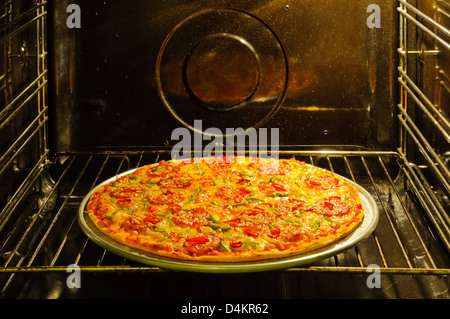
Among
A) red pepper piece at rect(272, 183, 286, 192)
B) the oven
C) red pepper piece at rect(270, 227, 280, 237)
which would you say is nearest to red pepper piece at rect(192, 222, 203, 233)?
red pepper piece at rect(270, 227, 280, 237)

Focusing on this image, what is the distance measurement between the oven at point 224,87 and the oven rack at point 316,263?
12 millimetres

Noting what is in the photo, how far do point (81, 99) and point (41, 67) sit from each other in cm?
21

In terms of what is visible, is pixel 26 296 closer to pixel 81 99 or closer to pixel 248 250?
pixel 248 250

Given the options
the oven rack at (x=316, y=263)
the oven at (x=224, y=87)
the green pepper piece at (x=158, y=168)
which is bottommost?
the oven rack at (x=316, y=263)

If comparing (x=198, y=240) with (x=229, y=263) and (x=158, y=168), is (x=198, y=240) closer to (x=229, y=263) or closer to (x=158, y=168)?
(x=229, y=263)

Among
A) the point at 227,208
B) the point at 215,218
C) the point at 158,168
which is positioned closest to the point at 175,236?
the point at 215,218

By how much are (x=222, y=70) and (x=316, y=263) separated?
91cm

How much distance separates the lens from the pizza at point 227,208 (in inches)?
63.4

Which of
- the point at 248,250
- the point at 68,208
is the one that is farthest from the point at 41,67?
the point at 248,250

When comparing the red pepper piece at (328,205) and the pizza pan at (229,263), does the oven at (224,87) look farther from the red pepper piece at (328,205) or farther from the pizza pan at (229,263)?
the pizza pan at (229,263)

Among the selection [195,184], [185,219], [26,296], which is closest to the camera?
[26,296]

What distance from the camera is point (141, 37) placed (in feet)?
7.54

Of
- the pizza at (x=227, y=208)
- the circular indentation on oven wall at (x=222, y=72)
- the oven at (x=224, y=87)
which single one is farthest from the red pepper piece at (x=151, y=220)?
the circular indentation on oven wall at (x=222, y=72)

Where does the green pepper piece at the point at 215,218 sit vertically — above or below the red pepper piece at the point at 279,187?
below
